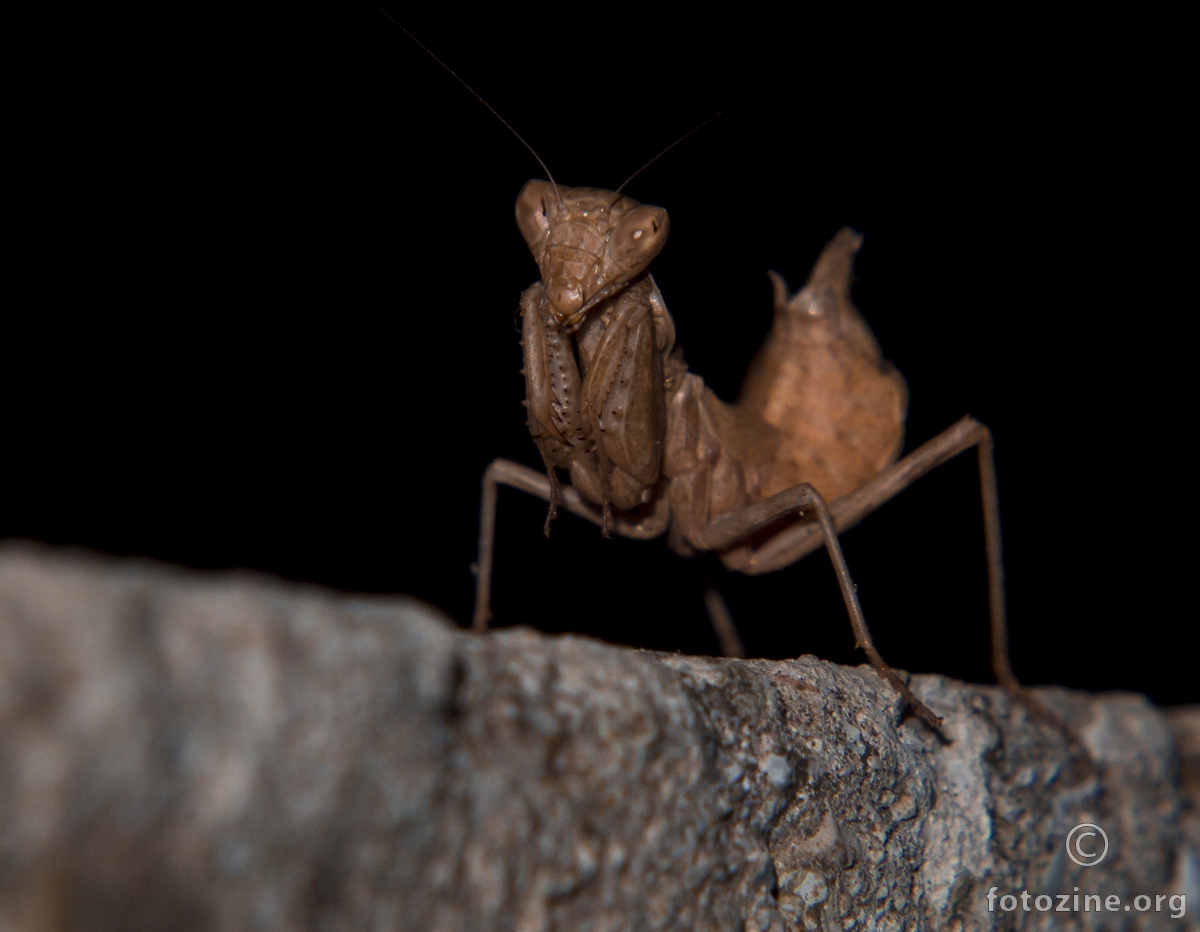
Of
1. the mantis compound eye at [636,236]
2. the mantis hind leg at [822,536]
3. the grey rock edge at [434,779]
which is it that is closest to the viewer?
the grey rock edge at [434,779]

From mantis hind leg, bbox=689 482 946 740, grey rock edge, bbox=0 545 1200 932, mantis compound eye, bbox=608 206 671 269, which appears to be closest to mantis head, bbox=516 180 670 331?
mantis compound eye, bbox=608 206 671 269

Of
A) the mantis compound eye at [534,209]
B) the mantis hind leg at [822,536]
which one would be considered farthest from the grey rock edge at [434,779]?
the mantis compound eye at [534,209]

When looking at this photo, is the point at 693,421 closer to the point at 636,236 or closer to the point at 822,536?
the point at 822,536

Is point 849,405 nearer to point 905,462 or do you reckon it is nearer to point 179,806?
point 905,462

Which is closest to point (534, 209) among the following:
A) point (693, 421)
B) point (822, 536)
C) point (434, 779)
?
point (693, 421)

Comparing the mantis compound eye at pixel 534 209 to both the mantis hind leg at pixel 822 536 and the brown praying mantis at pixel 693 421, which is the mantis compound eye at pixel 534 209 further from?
the mantis hind leg at pixel 822 536

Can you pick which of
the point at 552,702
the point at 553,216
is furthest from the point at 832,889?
the point at 553,216
